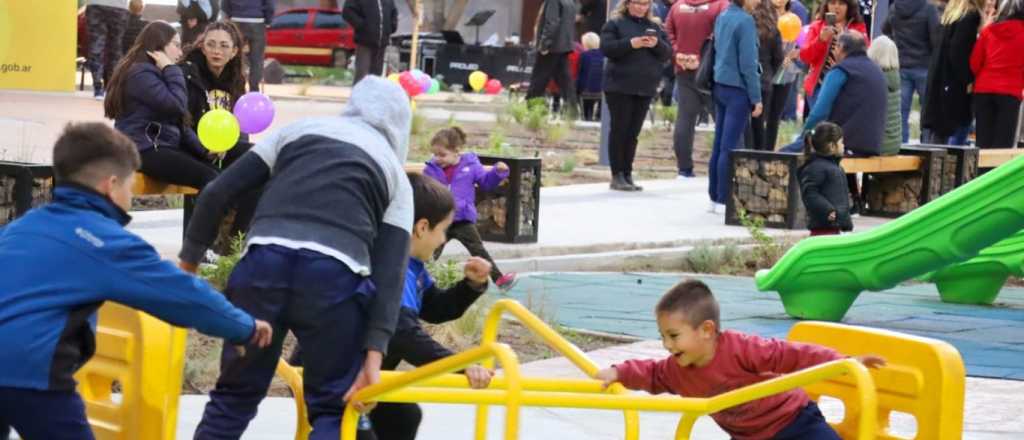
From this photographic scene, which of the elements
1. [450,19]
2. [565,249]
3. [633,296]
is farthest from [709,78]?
[450,19]

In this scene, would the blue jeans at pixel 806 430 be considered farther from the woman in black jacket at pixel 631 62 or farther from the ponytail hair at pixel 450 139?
the woman in black jacket at pixel 631 62

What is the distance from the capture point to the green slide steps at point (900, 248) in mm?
10445

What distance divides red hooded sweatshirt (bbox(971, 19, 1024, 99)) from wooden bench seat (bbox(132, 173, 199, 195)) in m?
8.12

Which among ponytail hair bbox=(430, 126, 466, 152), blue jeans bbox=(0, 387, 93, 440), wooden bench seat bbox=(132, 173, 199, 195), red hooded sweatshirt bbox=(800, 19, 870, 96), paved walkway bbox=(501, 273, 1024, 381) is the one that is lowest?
paved walkway bbox=(501, 273, 1024, 381)

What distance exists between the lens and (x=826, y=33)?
52.1 ft

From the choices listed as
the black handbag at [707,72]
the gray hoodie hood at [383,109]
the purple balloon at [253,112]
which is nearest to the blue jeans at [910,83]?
the black handbag at [707,72]

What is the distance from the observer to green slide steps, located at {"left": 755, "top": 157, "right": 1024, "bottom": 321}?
10.4m

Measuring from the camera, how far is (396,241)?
555cm

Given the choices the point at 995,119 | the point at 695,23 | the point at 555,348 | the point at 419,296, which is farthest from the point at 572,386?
the point at 995,119

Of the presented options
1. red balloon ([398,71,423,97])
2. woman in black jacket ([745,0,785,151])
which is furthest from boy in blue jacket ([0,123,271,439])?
woman in black jacket ([745,0,785,151])

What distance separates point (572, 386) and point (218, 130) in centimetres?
493

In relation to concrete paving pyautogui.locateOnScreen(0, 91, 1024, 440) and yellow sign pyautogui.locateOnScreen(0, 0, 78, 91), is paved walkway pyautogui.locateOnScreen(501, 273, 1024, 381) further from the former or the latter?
yellow sign pyautogui.locateOnScreen(0, 0, 78, 91)

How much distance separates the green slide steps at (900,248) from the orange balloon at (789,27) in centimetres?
715

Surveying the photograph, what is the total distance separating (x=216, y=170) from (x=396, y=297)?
5437 millimetres
